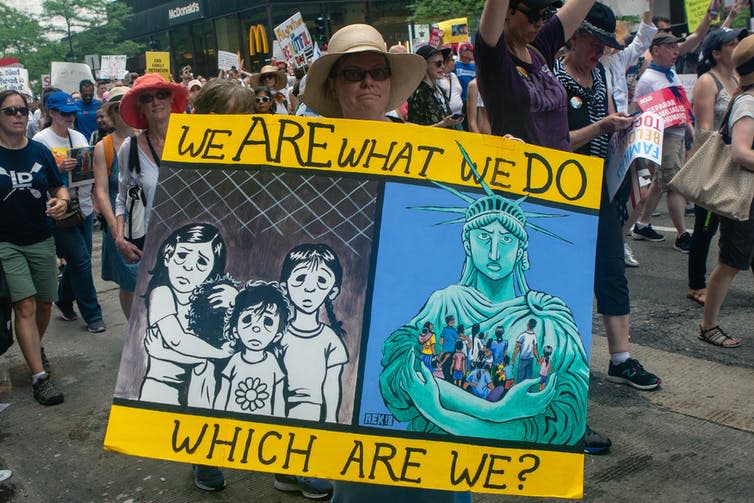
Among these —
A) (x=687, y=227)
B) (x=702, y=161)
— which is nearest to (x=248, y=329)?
(x=702, y=161)

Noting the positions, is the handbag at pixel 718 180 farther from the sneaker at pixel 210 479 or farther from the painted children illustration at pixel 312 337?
the painted children illustration at pixel 312 337

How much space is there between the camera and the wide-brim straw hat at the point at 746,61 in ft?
14.8

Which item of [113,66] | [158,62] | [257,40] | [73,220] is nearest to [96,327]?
[73,220]

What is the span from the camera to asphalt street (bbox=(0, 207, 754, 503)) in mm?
3371

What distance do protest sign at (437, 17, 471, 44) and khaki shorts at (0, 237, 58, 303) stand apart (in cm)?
1017

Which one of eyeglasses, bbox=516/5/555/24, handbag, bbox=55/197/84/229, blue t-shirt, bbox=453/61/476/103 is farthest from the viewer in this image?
blue t-shirt, bbox=453/61/476/103

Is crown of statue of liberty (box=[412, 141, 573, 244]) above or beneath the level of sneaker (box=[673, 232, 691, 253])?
above

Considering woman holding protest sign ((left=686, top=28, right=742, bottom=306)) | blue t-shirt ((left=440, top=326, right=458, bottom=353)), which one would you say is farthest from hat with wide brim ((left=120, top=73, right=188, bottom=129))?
woman holding protest sign ((left=686, top=28, right=742, bottom=306))

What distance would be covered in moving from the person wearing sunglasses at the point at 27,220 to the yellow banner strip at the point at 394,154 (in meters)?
2.84

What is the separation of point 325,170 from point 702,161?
133 inches

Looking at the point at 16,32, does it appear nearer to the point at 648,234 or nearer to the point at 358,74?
the point at 648,234

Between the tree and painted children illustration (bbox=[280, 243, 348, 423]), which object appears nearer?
painted children illustration (bbox=[280, 243, 348, 423])

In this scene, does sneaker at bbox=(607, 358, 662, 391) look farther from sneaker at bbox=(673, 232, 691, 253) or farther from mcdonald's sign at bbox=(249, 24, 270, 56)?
mcdonald's sign at bbox=(249, 24, 270, 56)

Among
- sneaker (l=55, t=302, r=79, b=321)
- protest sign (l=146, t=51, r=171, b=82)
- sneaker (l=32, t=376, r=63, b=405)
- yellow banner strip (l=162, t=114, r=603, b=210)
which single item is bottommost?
sneaker (l=55, t=302, r=79, b=321)
